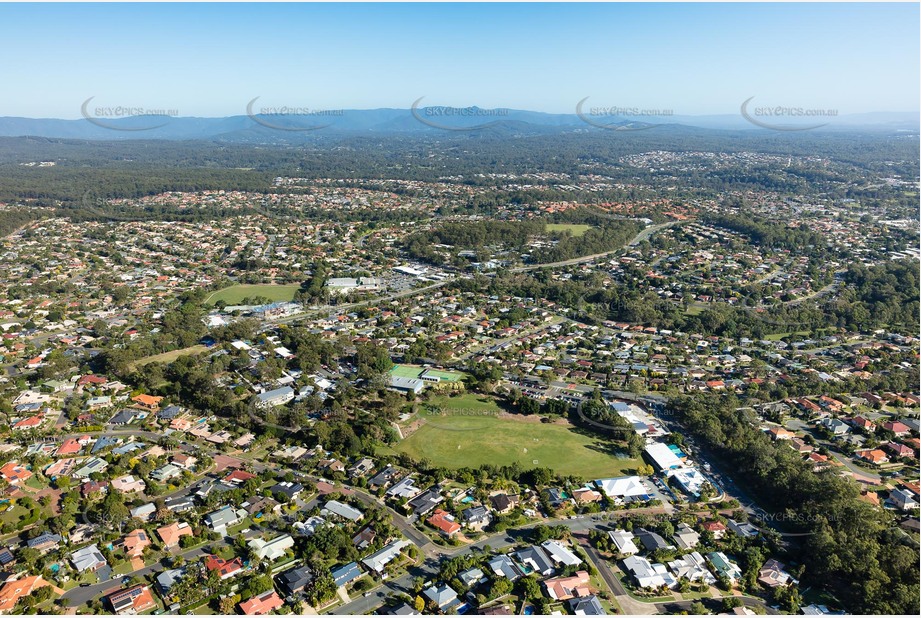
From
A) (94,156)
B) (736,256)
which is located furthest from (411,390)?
(94,156)

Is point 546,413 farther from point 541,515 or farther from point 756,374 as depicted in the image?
point 756,374

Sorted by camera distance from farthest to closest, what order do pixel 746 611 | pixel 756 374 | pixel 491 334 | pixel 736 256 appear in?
pixel 736 256 < pixel 491 334 < pixel 756 374 < pixel 746 611

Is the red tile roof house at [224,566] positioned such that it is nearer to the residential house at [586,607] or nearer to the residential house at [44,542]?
the residential house at [44,542]

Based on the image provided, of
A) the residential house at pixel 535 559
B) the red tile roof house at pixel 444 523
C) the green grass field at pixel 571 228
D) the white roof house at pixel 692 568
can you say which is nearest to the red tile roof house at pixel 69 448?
the red tile roof house at pixel 444 523

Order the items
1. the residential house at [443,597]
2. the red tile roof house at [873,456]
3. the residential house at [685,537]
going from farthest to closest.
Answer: the red tile roof house at [873,456] < the residential house at [685,537] < the residential house at [443,597]

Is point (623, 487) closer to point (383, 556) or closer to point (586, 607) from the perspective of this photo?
point (586, 607)

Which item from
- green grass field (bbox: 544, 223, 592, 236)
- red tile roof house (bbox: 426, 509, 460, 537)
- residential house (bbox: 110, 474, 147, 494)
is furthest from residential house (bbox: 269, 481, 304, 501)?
green grass field (bbox: 544, 223, 592, 236)

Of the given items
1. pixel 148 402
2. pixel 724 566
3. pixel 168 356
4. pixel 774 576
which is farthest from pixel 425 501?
pixel 168 356
